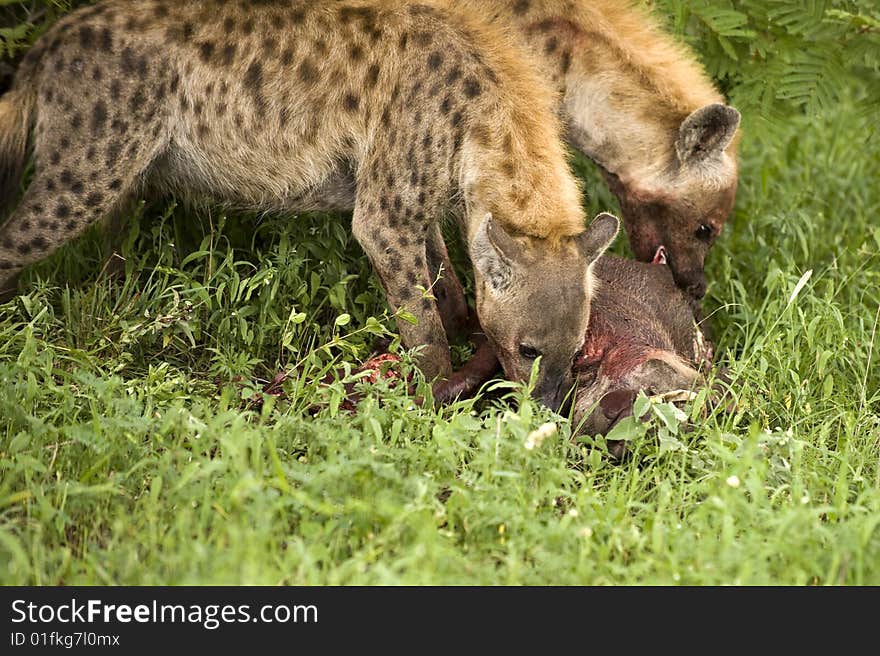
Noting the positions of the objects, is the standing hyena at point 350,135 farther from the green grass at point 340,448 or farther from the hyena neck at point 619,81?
the hyena neck at point 619,81

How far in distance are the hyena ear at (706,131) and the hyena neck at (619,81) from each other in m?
0.10

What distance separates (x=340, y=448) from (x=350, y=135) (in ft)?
5.75

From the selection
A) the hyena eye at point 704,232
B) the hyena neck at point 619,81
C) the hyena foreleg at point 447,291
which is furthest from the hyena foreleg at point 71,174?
the hyena eye at point 704,232

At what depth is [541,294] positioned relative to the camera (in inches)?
193

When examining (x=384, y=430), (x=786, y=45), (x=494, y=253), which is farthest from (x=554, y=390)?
(x=786, y=45)

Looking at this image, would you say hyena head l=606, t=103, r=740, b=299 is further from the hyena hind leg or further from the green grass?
the hyena hind leg

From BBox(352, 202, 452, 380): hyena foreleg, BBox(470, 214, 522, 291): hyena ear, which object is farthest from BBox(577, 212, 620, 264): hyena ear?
BBox(352, 202, 452, 380): hyena foreleg

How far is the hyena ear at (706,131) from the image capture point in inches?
225

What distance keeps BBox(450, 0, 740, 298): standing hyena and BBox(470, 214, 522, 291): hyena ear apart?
4.43ft

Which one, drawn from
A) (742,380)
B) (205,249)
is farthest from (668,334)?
(205,249)

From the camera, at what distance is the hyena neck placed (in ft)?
19.7

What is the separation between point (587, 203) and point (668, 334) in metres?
1.63

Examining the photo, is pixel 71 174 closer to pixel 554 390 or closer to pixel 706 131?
pixel 554 390

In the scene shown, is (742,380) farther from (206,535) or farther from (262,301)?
(206,535)
